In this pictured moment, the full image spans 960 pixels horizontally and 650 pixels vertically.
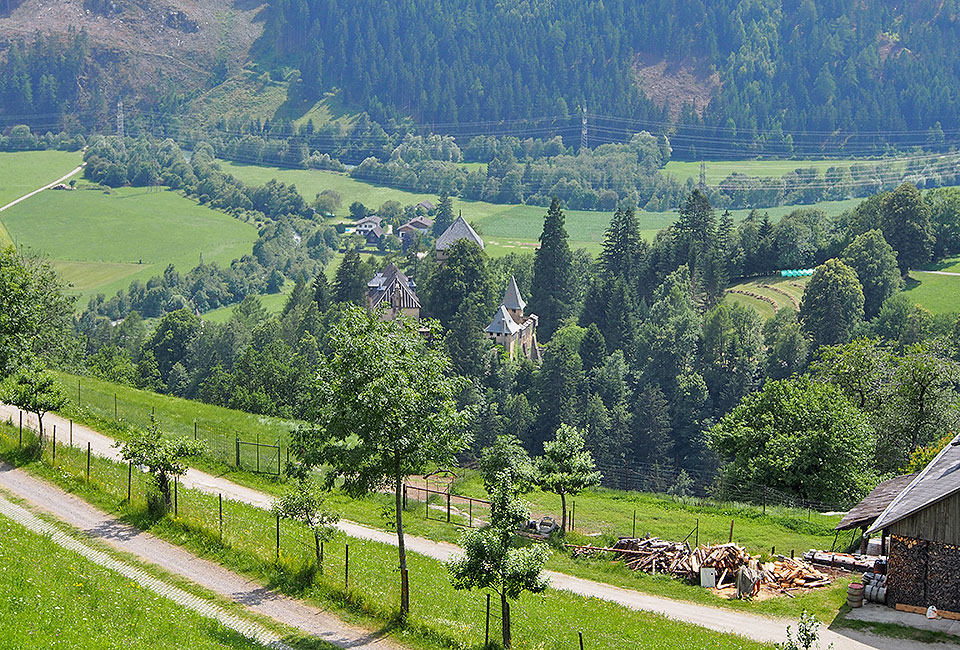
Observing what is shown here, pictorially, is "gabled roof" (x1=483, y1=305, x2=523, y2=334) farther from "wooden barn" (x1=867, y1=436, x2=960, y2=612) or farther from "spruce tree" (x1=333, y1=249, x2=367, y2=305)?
"wooden barn" (x1=867, y1=436, x2=960, y2=612)

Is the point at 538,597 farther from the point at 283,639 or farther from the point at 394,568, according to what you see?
the point at 283,639

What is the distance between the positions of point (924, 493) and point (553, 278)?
361 ft

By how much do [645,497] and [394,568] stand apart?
23.3 meters

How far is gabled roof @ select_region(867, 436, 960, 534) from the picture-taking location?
3722cm

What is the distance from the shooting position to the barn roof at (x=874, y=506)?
42125 mm

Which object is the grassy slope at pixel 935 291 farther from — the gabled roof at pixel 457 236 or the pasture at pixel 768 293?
the gabled roof at pixel 457 236

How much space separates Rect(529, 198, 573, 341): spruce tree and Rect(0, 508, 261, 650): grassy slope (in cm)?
11483

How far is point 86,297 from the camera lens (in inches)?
7795

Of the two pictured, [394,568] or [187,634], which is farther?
[394,568]

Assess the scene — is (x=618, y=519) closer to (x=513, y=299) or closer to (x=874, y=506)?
(x=874, y=506)

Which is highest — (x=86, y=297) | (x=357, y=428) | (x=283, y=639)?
(x=357, y=428)

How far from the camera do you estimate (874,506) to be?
144 ft

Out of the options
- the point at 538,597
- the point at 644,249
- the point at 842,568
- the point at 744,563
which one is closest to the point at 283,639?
the point at 538,597

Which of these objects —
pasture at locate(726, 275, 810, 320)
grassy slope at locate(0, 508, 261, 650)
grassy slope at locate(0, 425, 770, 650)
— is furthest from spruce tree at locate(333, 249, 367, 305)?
grassy slope at locate(0, 508, 261, 650)
